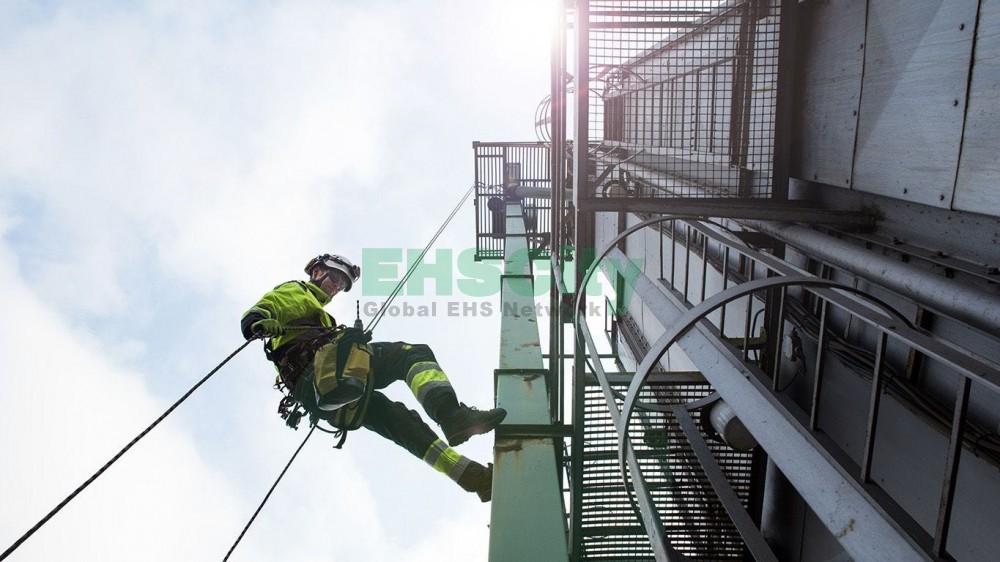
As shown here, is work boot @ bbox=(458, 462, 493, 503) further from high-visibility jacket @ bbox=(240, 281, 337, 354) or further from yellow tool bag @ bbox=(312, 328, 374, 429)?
high-visibility jacket @ bbox=(240, 281, 337, 354)

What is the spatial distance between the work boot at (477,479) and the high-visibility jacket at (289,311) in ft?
5.51

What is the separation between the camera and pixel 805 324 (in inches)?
138

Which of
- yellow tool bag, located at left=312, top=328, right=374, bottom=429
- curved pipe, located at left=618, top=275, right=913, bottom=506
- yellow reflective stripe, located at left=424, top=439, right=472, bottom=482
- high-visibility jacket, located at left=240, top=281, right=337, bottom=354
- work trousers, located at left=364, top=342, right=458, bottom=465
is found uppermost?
curved pipe, located at left=618, top=275, right=913, bottom=506

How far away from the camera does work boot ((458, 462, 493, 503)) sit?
16.2ft

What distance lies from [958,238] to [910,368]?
57cm

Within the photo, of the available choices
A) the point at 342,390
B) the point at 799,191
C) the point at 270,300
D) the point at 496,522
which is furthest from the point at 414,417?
the point at 799,191

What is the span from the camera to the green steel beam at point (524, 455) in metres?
3.11

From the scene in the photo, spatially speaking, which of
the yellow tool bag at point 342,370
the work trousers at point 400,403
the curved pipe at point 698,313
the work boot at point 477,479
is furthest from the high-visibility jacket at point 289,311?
the curved pipe at point 698,313

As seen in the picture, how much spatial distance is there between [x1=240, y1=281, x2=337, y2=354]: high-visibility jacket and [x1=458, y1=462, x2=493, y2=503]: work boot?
5.51 feet

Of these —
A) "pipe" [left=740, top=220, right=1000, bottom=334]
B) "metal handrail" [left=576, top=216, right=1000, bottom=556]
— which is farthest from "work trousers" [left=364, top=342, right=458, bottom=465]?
"pipe" [left=740, top=220, right=1000, bottom=334]

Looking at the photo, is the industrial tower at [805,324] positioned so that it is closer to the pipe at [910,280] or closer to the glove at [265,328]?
the pipe at [910,280]

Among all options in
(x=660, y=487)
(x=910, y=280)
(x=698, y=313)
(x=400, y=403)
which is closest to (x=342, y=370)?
(x=400, y=403)

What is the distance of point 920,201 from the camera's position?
2707 millimetres

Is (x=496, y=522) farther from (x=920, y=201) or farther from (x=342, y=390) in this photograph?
(x=920, y=201)
